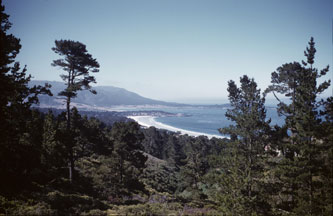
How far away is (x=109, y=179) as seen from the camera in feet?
61.5

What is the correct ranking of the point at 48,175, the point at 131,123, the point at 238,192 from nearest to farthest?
the point at 238,192
the point at 48,175
the point at 131,123

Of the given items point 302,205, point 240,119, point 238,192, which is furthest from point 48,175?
point 302,205

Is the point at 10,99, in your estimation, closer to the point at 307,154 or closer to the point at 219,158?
the point at 219,158

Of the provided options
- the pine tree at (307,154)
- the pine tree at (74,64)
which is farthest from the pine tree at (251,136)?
the pine tree at (74,64)

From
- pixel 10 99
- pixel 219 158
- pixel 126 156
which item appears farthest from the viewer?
pixel 126 156

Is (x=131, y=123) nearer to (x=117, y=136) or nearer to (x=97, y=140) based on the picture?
(x=117, y=136)

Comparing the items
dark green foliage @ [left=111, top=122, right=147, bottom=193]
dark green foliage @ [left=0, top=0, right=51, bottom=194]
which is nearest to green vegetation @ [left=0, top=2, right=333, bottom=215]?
dark green foliage @ [left=0, top=0, right=51, bottom=194]

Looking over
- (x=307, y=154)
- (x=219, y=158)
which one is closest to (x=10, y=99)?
(x=219, y=158)

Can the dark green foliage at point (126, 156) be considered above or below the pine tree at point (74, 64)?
below

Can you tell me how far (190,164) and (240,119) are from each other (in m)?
11.7

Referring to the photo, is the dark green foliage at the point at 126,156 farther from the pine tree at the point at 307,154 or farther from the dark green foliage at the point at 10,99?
the pine tree at the point at 307,154

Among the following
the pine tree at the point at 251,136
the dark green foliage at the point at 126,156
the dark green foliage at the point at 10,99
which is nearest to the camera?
the dark green foliage at the point at 10,99

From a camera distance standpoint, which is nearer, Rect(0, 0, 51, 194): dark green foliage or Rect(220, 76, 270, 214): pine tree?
Rect(0, 0, 51, 194): dark green foliage

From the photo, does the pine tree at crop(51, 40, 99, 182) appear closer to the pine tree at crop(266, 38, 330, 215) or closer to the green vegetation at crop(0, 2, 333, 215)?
the green vegetation at crop(0, 2, 333, 215)
